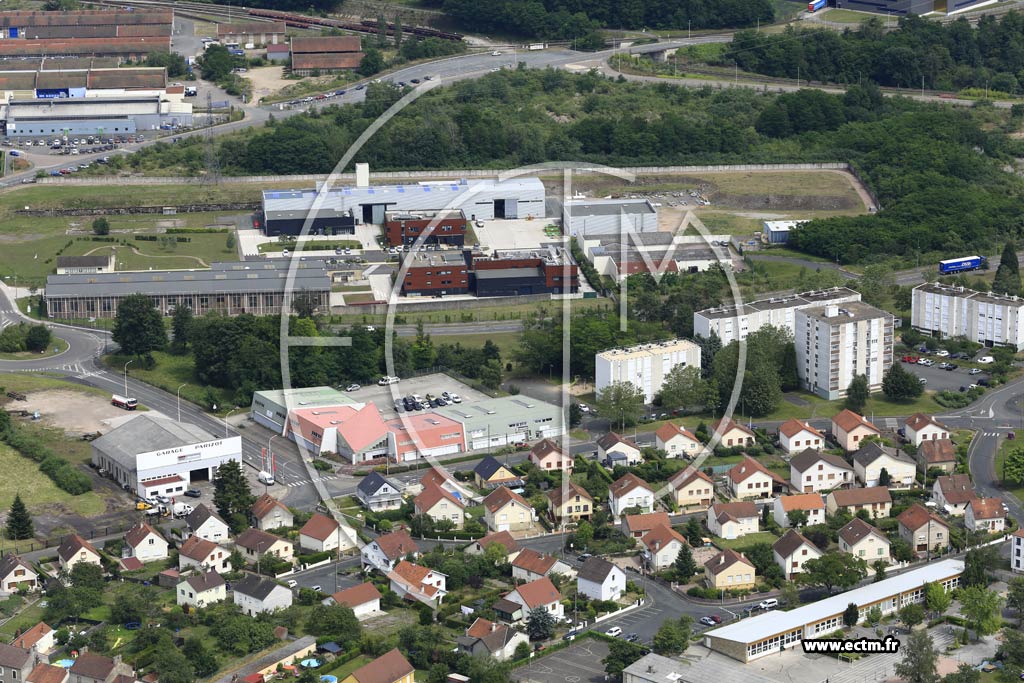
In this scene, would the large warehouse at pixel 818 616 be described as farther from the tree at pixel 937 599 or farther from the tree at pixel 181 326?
the tree at pixel 181 326

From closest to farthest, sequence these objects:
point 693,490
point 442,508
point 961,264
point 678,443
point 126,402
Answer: point 442,508 → point 693,490 → point 678,443 → point 126,402 → point 961,264

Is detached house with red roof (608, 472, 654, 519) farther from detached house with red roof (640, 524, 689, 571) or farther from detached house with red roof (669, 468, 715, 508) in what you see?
detached house with red roof (640, 524, 689, 571)

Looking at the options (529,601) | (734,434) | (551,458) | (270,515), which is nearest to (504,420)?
(551,458)

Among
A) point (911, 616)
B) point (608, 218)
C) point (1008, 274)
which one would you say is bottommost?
point (911, 616)

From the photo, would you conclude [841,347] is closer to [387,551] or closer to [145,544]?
[387,551]

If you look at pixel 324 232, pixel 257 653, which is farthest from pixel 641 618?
pixel 324 232

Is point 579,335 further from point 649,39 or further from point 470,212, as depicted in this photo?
point 649,39

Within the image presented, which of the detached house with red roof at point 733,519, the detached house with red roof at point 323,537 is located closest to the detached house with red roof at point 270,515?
the detached house with red roof at point 323,537
